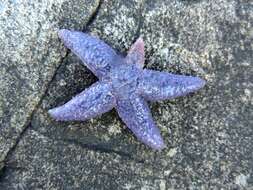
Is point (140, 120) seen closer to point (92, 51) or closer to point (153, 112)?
point (153, 112)

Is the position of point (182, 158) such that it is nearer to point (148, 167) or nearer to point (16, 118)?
point (148, 167)

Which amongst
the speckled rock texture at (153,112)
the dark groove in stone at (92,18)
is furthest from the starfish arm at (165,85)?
the dark groove in stone at (92,18)

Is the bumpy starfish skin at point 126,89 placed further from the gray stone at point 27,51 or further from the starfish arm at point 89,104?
the gray stone at point 27,51

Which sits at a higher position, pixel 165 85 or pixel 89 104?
pixel 165 85

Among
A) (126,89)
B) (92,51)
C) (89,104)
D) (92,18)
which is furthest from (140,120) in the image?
(92,18)

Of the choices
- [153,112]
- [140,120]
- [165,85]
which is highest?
[165,85]

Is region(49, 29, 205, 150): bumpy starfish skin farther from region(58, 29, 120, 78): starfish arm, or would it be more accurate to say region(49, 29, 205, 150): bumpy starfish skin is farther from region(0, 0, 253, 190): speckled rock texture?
region(0, 0, 253, 190): speckled rock texture

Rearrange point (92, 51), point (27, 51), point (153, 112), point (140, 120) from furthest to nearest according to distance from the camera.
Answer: point (27, 51) → point (153, 112) → point (92, 51) → point (140, 120)

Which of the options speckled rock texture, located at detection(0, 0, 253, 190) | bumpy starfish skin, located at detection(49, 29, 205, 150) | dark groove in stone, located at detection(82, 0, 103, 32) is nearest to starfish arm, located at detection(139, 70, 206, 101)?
bumpy starfish skin, located at detection(49, 29, 205, 150)
